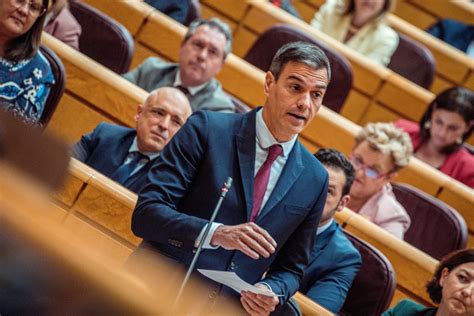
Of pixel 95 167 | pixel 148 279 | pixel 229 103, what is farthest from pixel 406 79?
pixel 148 279

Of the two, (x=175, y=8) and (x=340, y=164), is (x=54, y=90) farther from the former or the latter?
(x=175, y=8)

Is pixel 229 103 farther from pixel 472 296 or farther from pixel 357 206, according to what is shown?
pixel 472 296

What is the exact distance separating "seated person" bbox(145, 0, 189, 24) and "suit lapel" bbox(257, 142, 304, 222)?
0.95m

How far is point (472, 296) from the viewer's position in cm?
82

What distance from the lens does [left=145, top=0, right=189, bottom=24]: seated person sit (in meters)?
1.53

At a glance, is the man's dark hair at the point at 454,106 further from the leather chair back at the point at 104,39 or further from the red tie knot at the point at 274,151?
the red tie knot at the point at 274,151

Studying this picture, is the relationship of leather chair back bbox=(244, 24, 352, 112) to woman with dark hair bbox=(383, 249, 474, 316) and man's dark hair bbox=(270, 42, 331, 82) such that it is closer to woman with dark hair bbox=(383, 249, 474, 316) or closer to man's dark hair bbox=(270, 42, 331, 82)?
woman with dark hair bbox=(383, 249, 474, 316)

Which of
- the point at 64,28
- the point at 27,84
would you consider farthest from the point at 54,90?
the point at 64,28

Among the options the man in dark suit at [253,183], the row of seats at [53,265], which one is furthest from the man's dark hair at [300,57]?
the row of seats at [53,265]

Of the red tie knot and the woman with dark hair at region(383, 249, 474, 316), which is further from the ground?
the red tie knot

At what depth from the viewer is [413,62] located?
5.57 feet

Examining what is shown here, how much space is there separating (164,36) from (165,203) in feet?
2.87

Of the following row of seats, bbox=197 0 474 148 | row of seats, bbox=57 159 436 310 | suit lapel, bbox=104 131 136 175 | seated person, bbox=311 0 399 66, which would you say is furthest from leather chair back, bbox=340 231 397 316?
seated person, bbox=311 0 399 66

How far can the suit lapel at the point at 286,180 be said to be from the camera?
0.61 m
